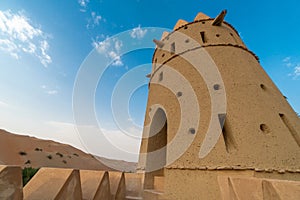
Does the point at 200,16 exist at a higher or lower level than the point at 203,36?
higher

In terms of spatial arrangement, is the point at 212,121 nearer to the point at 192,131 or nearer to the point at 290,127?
the point at 192,131

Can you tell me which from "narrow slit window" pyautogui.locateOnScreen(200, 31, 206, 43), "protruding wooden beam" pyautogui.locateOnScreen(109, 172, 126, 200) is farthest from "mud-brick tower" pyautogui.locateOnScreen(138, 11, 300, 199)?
"protruding wooden beam" pyautogui.locateOnScreen(109, 172, 126, 200)

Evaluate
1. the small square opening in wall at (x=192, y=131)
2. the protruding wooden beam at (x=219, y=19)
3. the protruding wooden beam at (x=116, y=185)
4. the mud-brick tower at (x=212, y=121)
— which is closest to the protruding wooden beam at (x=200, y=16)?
the mud-brick tower at (x=212, y=121)

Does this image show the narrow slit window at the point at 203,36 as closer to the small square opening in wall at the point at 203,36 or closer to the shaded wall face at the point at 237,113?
the small square opening in wall at the point at 203,36

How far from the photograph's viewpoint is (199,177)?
6879 millimetres

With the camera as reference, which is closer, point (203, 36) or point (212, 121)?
point (212, 121)

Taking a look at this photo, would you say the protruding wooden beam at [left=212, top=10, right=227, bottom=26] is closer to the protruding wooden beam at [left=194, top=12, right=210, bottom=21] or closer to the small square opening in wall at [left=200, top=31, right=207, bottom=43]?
the small square opening in wall at [left=200, top=31, right=207, bottom=43]

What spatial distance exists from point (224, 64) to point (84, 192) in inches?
333

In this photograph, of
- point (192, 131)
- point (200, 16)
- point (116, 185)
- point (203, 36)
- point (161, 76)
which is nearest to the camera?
point (116, 185)

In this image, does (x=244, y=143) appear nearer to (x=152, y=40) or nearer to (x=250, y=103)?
(x=250, y=103)

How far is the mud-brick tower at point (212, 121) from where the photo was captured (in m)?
6.42

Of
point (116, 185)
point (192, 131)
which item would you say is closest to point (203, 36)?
point (192, 131)

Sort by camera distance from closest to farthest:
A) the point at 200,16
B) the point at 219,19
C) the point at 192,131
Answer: the point at 192,131, the point at 219,19, the point at 200,16

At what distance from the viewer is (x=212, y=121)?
25.4 feet
